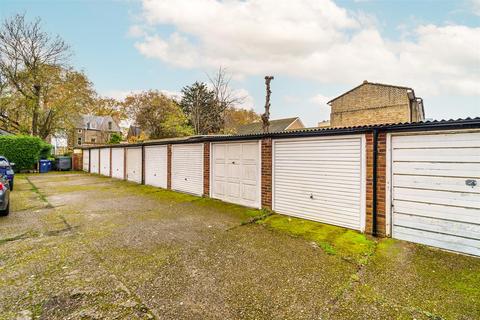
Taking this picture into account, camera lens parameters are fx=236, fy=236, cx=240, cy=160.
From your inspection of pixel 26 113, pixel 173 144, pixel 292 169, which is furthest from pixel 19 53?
pixel 292 169

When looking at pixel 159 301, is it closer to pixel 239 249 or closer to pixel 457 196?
pixel 239 249

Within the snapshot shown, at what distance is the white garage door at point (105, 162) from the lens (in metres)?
16.3

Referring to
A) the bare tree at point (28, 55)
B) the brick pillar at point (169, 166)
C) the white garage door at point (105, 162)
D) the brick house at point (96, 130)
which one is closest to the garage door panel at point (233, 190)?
the brick pillar at point (169, 166)

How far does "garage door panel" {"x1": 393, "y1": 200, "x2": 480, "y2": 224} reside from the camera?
3.92 meters

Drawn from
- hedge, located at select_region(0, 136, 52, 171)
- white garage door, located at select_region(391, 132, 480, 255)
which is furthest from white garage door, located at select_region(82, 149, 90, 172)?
white garage door, located at select_region(391, 132, 480, 255)

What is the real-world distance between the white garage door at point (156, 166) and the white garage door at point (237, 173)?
11.5 ft

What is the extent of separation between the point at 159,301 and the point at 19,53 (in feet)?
82.2

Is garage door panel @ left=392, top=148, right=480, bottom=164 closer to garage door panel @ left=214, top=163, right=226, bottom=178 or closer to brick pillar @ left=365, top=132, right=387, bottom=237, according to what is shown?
brick pillar @ left=365, top=132, right=387, bottom=237

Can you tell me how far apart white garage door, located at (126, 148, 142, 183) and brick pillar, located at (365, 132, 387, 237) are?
11.0m

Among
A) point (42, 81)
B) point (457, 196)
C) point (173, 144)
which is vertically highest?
point (42, 81)

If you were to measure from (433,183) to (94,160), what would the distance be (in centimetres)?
2066

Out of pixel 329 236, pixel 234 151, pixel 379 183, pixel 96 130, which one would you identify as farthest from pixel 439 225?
pixel 96 130

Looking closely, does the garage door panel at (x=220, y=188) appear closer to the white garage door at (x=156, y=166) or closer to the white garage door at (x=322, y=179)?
the white garage door at (x=322, y=179)

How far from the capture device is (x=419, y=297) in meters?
2.74
